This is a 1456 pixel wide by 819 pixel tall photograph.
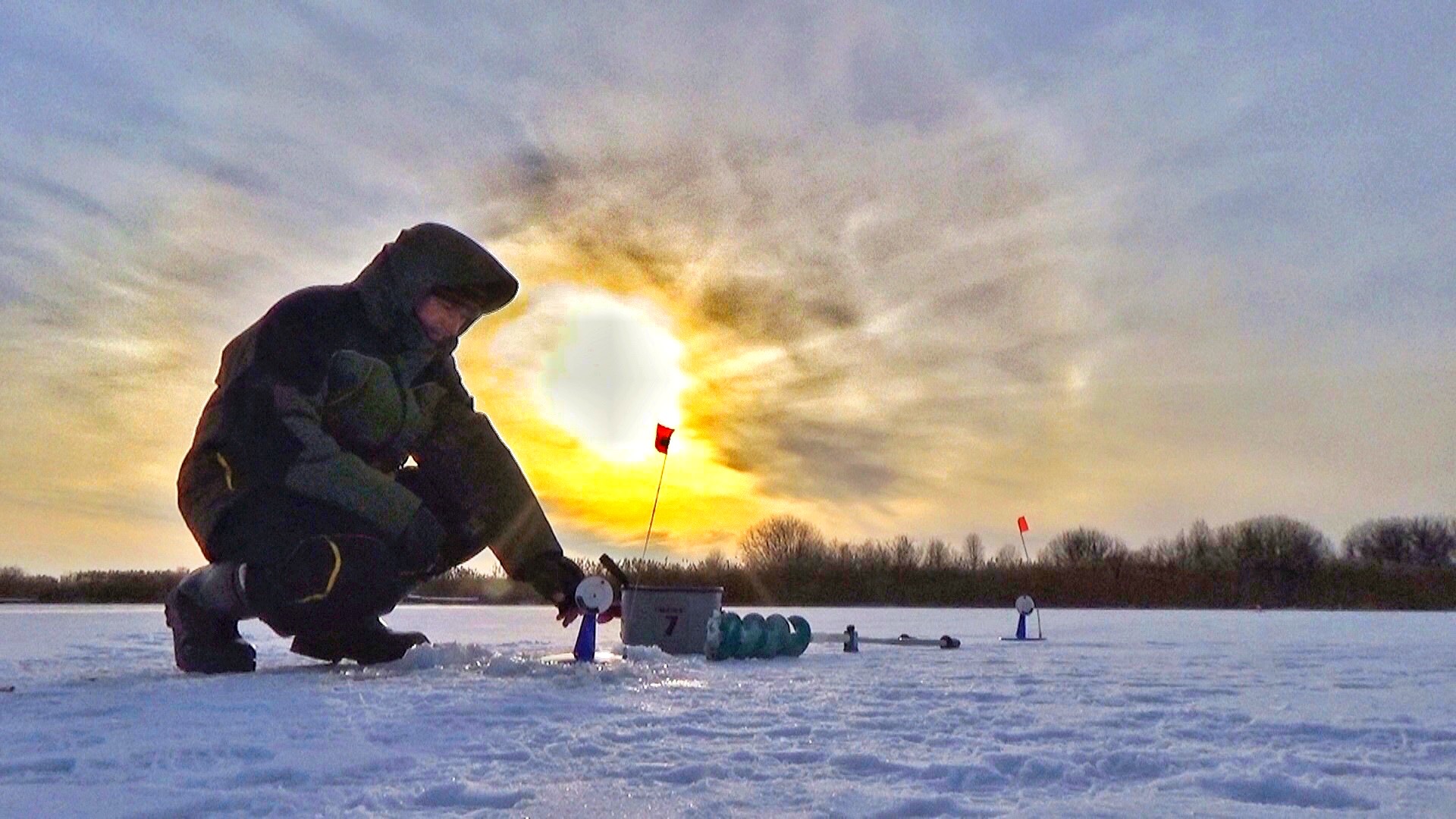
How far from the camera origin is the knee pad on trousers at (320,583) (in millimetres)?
5699

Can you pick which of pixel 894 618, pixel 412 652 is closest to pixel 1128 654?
pixel 412 652

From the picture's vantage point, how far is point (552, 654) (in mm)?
7988

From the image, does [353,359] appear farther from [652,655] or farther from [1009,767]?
[1009,767]

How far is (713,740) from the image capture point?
374cm

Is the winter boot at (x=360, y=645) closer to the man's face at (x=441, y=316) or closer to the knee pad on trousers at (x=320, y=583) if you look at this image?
the knee pad on trousers at (x=320, y=583)

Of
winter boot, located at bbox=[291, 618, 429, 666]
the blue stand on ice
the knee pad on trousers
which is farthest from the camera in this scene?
the blue stand on ice

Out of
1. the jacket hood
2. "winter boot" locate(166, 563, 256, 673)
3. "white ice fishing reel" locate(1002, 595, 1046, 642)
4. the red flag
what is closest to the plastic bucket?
the red flag

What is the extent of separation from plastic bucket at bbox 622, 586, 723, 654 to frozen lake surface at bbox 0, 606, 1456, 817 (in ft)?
5.44

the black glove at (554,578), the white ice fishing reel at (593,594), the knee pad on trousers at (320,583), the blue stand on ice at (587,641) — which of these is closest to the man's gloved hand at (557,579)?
the black glove at (554,578)

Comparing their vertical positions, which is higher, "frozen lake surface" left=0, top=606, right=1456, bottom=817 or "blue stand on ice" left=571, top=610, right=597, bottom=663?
"blue stand on ice" left=571, top=610, right=597, bottom=663

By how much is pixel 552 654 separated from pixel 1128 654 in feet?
15.0

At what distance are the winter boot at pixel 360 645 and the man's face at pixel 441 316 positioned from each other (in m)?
1.68

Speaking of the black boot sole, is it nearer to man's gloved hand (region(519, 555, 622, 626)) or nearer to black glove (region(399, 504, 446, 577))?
black glove (region(399, 504, 446, 577))

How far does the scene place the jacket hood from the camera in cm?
632
